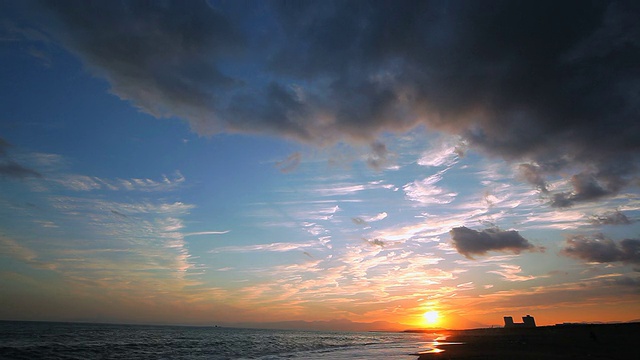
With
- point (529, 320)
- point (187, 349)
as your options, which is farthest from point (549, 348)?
point (529, 320)

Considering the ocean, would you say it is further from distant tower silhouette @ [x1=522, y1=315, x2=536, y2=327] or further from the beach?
distant tower silhouette @ [x1=522, y1=315, x2=536, y2=327]

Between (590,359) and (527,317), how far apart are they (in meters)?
128

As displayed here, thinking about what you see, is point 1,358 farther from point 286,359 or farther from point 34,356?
point 286,359

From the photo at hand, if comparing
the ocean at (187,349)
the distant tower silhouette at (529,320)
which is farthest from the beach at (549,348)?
the distant tower silhouette at (529,320)

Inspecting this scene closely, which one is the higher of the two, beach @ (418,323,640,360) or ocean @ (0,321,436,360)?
beach @ (418,323,640,360)

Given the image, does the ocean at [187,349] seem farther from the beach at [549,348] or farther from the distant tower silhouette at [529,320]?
the distant tower silhouette at [529,320]

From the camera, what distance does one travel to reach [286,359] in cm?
4147

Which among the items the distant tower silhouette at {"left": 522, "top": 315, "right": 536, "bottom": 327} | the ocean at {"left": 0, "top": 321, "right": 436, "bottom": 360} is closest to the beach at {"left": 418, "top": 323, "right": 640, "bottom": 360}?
the ocean at {"left": 0, "top": 321, "right": 436, "bottom": 360}

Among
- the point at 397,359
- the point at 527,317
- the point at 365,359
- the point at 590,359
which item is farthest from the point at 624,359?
the point at 527,317

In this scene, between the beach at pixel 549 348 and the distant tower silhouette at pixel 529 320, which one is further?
the distant tower silhouette at pixel 529 320

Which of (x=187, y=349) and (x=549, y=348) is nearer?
(x=549, y=348)

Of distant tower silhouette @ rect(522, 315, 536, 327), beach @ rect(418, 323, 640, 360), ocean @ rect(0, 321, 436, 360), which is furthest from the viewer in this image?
distant tower silhouette @ rect(522, 315, 536, 327)

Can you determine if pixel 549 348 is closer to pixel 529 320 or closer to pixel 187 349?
pixel 187 349

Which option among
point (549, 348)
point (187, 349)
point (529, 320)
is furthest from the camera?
point (529, 320)
